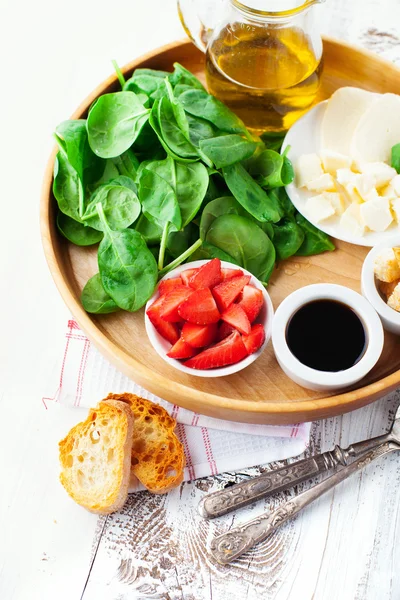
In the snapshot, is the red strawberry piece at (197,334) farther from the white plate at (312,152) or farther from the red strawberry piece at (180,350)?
the white plate at (312,152)

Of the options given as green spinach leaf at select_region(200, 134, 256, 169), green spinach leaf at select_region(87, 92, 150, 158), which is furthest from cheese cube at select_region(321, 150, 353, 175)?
green spinach leaf at select_region(87, 92, 150, 158)

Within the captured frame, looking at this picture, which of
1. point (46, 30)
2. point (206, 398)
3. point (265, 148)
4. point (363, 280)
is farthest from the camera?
point (46, 30)

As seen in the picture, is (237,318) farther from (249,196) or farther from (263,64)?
(263,64)

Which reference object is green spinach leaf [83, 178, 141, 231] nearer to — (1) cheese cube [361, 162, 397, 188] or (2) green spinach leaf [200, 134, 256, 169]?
(2) green spinach leaf [200, 134, 256, 169]

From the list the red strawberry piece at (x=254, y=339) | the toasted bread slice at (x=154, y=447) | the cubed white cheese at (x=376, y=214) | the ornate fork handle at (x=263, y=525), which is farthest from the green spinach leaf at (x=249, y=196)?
the ornate fork handle at (x=263, y=525)

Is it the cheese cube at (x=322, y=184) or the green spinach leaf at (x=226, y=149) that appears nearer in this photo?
the green spinach leaf at (x=226, y=149)

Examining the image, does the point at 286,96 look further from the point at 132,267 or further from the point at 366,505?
the point at 366,505

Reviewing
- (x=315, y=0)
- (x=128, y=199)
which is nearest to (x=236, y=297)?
(x=128, y=199)
